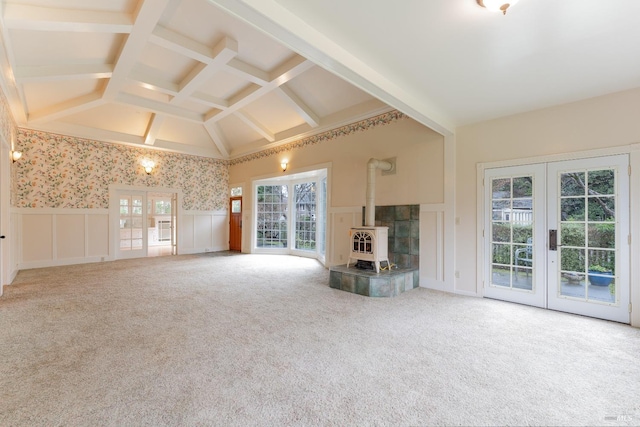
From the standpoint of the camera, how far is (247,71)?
4.59 meters

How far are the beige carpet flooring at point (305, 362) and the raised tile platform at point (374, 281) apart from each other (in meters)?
0.21

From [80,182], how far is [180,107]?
109 inches

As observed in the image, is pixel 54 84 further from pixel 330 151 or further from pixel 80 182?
pixel 330 151

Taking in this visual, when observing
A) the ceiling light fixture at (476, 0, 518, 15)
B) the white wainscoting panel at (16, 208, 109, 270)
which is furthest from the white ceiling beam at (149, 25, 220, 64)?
the white wainscoting panel at (16, 208, 109, 270)

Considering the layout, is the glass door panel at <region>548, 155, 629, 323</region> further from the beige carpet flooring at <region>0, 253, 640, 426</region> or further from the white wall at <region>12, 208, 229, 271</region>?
the white wall at <region>12, 208, 229, 271</region>

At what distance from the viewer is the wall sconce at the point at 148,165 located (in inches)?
281

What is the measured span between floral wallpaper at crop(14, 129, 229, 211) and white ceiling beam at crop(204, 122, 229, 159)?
2.04ft

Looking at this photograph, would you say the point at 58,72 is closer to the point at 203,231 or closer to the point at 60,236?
the point at 60,236

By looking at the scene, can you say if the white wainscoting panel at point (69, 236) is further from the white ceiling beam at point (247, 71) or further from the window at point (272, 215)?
the white ceiling beam at point (247, 71)

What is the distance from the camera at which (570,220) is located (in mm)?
3320

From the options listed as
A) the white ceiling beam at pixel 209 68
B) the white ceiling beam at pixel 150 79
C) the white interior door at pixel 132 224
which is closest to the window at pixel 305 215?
the white ceiling beam at pixel 209 68

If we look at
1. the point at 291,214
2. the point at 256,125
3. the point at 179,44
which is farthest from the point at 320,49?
the point at 291,214

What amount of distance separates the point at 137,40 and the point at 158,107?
254cm

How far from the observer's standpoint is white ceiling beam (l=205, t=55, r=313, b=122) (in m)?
4.38
